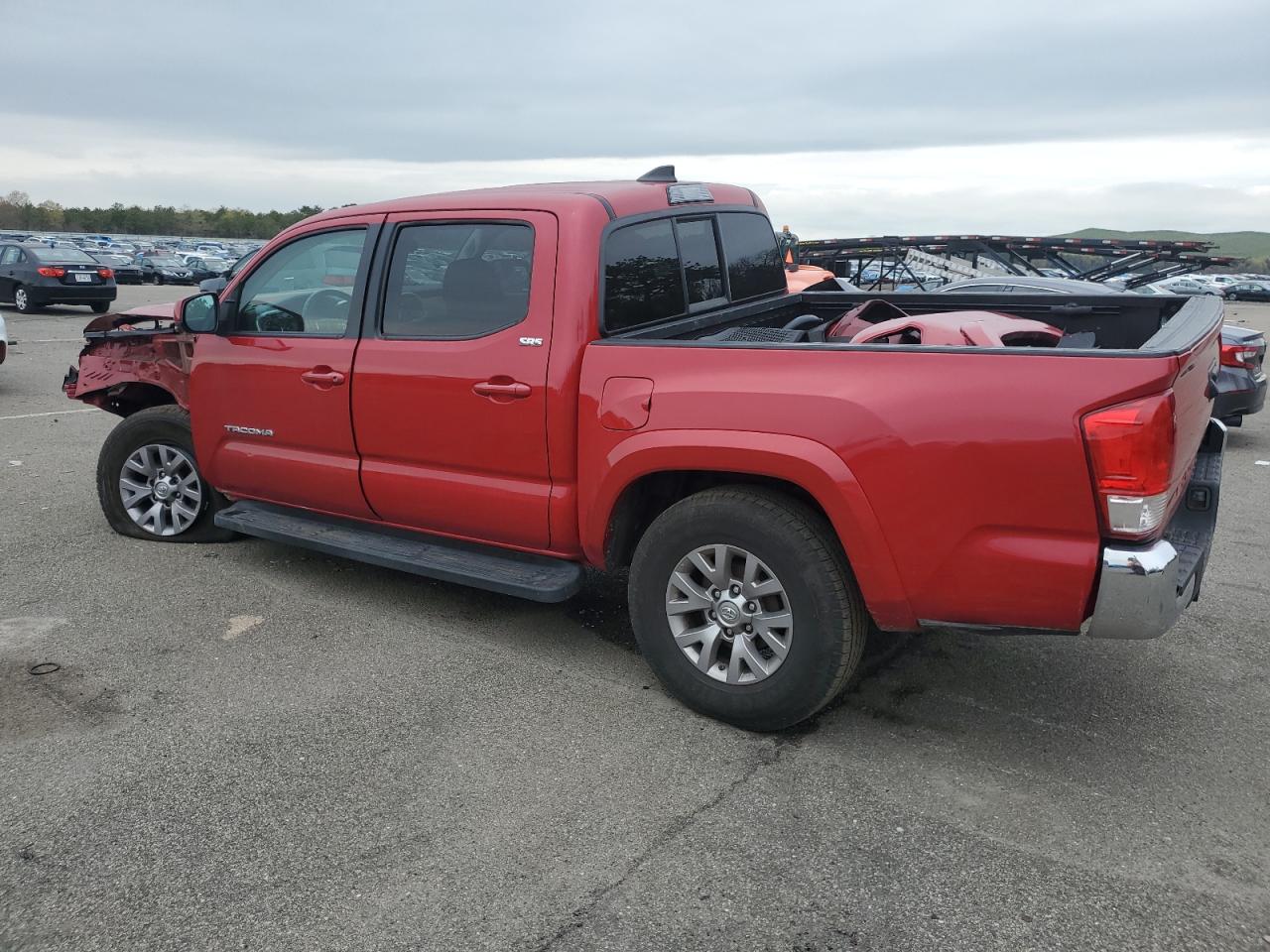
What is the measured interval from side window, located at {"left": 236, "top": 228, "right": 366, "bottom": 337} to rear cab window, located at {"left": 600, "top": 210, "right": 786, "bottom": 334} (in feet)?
4.18

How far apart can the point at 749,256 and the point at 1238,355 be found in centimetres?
560

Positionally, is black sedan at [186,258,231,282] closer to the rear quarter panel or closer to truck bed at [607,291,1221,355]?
truck bed at [607,291,1221,355]

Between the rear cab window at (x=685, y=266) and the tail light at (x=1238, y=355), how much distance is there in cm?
511

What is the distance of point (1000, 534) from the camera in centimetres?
317

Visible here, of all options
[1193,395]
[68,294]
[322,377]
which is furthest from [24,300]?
[1193,395]

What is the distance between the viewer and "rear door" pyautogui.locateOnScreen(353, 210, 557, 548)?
4.10 m

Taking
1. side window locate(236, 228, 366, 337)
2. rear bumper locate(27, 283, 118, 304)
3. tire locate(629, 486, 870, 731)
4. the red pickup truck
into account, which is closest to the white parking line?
the red pickup truck

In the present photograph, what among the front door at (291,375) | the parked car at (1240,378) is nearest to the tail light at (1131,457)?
the front door at (291,375)

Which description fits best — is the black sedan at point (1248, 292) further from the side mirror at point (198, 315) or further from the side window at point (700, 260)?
the side mirror at point (198, 315)

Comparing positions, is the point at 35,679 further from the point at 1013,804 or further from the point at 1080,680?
the point at 1080,680

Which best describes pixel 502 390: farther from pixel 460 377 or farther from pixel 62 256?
pixel 62 256

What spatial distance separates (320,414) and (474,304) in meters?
1.01

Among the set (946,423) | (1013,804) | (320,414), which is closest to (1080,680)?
(1013,804)

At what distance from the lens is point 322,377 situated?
473cm
